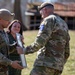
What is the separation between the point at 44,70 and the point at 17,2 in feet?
109

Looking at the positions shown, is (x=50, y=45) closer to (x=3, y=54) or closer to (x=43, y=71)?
(x=43, y=71)

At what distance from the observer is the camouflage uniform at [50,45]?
5332 millimetres

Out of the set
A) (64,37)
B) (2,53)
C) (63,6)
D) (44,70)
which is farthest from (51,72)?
(63,6)

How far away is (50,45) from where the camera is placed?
5.47 m

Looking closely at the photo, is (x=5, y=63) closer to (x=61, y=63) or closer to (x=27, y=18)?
(x=61, y=63)

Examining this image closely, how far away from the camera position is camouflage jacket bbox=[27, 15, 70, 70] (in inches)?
210

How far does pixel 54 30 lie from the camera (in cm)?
541

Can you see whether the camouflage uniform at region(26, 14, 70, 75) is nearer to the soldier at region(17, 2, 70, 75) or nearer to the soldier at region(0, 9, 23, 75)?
the soldier at region(17, 2, 70, 75)

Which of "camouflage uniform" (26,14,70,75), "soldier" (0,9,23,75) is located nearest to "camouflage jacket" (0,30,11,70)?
"soldier" (0,9,23,75)

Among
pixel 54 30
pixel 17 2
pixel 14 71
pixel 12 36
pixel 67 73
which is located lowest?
pixel 17 2

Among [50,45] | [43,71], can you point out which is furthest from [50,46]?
[43,71]

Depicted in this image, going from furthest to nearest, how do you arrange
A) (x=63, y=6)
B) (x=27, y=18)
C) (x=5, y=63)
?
(x=63, y=6)
(x=27, y=18)
(x=5, y=63)

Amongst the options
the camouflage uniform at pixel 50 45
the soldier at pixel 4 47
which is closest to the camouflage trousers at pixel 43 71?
the camouflage uniform at pixel 50 45

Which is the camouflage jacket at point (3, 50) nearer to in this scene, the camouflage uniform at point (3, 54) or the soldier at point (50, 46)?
the camouflage uniform at point (3, 54)
